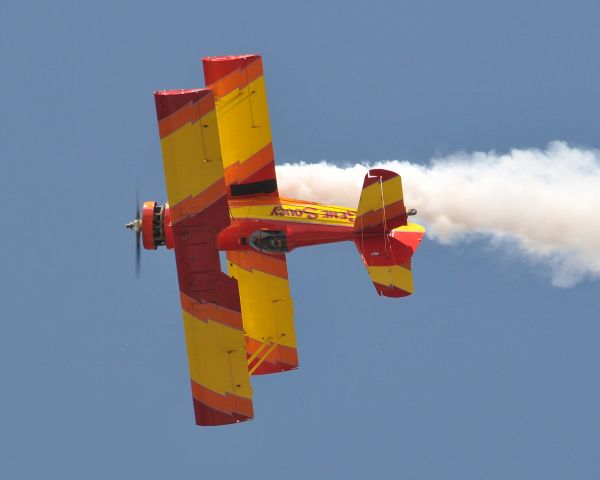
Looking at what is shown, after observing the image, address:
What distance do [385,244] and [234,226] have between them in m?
2.89

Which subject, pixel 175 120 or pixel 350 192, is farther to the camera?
pixel 350 192

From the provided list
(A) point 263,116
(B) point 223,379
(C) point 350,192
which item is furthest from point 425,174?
(B) point 223,379

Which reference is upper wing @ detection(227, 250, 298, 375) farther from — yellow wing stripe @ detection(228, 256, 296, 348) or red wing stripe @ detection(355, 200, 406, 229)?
red wing stripe @ detection(355, 200, 406, 229)

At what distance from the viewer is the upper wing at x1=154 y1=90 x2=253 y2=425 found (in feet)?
106

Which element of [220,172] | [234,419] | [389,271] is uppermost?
[220,172]

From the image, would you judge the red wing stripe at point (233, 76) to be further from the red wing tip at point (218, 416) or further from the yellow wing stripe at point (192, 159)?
the red wing tip at point (218, 416)

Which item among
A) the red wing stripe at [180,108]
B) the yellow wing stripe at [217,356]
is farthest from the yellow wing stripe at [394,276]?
the red wing stripe at [180,108]

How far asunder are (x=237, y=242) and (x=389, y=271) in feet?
9.69

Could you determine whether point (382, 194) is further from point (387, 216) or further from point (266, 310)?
point (266, 310)

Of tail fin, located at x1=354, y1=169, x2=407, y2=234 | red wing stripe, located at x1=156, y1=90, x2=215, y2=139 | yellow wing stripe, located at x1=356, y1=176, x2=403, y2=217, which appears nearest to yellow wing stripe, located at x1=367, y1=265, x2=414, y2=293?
tail fin, located at x1=354, y1=169, x2=407, y2=234

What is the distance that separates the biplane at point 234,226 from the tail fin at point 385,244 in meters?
0.02

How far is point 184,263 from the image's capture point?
33469mm

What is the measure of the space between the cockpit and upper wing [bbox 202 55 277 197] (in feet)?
2.62

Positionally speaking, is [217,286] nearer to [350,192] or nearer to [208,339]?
[208,339]
